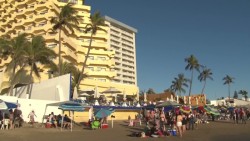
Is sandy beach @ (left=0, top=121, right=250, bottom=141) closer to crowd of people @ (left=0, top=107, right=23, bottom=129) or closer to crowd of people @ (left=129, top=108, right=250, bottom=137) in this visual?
crowd of people @ (left=129, top=108, right=250, bottom=137)

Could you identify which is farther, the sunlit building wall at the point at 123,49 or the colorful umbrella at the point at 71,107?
the sunlit building wall at the point at 123,49

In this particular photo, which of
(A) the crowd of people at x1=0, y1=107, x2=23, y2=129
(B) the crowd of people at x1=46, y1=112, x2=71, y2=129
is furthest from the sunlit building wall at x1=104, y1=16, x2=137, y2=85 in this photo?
(A) the crowd of people at x1=0, y1=107, x2=23, y2=129

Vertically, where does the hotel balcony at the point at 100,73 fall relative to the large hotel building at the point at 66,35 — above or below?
below

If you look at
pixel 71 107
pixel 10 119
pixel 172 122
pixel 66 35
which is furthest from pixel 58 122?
pixel 66 35

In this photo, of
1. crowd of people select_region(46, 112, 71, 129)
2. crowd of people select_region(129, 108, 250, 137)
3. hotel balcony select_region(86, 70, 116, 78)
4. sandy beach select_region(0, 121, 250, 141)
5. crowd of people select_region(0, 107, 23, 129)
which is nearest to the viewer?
sandy beach select_region(0, 121, 250, 141)

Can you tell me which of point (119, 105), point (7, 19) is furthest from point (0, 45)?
point (7, 19)

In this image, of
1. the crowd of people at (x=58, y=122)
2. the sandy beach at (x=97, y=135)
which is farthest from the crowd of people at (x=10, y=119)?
the crowd of people at (x=58, y=122)

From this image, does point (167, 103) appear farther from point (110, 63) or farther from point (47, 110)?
point (110, 63)

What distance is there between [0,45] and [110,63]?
3514 cm

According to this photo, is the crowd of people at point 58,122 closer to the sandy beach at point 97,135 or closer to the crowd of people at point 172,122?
the sandy beach at point 97,135

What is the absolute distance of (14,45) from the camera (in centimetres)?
4184

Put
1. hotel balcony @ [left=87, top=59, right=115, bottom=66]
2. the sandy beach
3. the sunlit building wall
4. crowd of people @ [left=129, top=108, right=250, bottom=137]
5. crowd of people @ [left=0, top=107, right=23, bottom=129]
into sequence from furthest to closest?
the sunlit building wall → hotel balcony @ [left=87, top=59, right=115, bottom=66] → crowd of people @ [left=0, top=107, right=23, bottom=129] → crowd of people @ [left=129, top=108, right=250, bottom=137] → the sandy beach

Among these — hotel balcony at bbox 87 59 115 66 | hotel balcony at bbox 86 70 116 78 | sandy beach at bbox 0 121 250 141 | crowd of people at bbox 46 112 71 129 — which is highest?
hotel balcony at bbox 87 59 115 66

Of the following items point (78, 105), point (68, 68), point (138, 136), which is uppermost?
point (68, 68)
